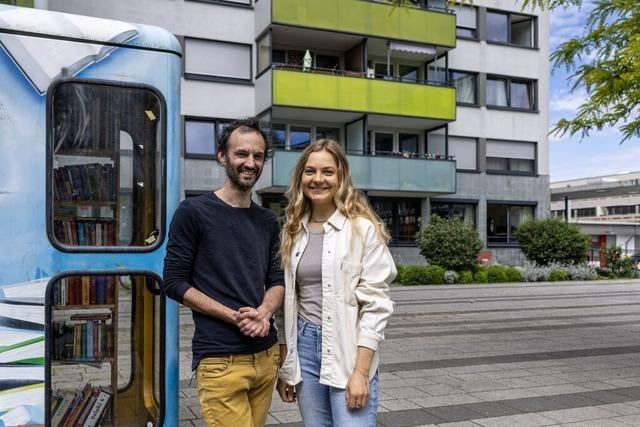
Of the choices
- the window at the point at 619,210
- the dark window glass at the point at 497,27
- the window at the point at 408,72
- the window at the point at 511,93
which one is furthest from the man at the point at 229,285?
the window at the point at 619,210

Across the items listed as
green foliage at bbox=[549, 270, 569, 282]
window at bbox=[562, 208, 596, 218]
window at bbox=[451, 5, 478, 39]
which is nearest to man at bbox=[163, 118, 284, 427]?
green foliage at bbox=[549, 270, 569, 282]

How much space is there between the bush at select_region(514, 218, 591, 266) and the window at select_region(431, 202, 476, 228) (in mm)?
3271

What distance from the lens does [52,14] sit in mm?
3342

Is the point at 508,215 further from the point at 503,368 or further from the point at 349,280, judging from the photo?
the point at 349,280

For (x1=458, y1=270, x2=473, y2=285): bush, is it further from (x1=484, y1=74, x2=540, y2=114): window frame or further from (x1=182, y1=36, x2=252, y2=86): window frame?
(x1=182, y1=36, x2=252, y2=86): window frame

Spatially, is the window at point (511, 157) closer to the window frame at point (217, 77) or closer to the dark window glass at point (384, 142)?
the dark window glass at point (384, 142)

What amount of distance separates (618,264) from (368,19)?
14471 millimetres

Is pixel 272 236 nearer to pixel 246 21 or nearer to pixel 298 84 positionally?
pixel 298 84

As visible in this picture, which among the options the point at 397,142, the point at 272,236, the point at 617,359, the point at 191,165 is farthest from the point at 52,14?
the point at 397,142

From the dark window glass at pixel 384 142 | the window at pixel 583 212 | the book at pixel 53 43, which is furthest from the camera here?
the window at pixel 583 212

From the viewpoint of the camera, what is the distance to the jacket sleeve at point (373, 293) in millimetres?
2764

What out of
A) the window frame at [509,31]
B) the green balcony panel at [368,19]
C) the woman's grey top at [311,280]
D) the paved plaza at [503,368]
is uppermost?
the window frame at [509,31]

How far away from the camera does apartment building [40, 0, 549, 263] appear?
2441cm

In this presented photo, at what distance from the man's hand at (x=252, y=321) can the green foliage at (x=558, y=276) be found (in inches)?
907
